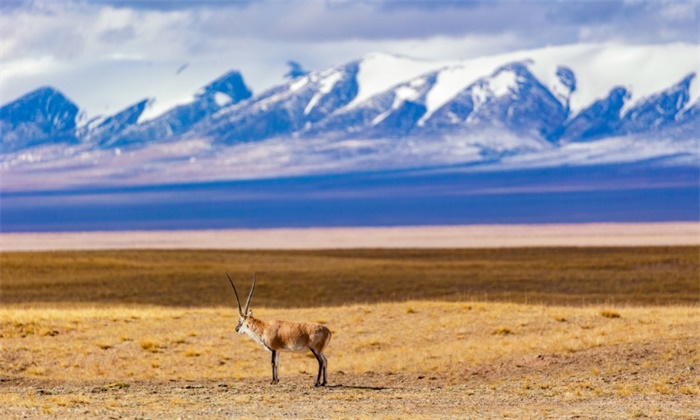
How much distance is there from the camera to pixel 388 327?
28922 millimetres

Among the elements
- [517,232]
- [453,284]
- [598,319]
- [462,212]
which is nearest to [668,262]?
[453,284]

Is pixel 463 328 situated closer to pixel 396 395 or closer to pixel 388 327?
pixel 388 327

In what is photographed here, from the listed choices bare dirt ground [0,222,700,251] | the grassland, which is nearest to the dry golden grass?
the grassland

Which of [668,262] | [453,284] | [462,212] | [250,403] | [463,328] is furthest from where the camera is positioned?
[462,212]

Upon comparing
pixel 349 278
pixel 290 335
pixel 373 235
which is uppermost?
pixel 373 235

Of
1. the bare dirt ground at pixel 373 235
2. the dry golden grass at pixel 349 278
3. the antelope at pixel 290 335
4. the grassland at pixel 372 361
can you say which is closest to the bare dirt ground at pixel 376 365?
the grassland at pixel 372 361

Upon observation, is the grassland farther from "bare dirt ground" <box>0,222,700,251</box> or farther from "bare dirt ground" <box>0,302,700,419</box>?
"bare dirt ground" <box>0,222,700,251</box>

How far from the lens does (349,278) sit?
56.9 meters

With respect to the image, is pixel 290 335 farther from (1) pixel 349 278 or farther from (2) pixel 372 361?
(1) pixel 349 278

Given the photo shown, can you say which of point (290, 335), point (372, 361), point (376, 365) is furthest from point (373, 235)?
point (290, 335)

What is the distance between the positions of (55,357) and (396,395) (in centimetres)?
897

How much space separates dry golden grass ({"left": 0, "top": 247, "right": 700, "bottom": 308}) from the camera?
48.4 m

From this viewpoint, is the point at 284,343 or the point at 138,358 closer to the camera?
the point at 284,343

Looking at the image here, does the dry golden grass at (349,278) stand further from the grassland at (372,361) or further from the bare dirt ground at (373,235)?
the bare dirt ground at (373,235)
